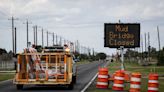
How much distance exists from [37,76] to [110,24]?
9410 mm

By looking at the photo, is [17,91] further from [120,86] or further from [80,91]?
[120,86]

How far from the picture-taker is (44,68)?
2619 cm

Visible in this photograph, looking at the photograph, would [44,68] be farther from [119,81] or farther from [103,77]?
[119,81]

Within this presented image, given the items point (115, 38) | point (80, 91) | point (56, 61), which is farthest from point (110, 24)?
point (80, 91)

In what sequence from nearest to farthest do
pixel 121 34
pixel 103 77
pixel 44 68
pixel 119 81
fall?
pixel 119 81
pixel 103 77
pixel 44 68
pixel 121 34

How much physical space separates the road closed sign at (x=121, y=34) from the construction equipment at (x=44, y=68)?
23.3 ft

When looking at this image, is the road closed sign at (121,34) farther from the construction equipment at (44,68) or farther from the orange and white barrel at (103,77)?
the orange and white barrel at (103,77)

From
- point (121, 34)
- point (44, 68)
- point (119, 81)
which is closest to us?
point (119, 81)

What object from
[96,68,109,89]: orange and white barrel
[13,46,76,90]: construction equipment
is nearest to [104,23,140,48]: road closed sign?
[13,46,76,90]: construction equipment

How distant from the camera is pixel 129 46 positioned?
34.0 metres

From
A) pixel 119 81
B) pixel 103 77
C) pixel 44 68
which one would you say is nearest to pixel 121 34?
pixel 103 77

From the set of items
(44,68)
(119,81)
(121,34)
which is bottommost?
(119,81)

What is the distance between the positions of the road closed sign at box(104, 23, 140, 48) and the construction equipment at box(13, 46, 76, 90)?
7.12 m

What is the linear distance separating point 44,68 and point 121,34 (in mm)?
9055
